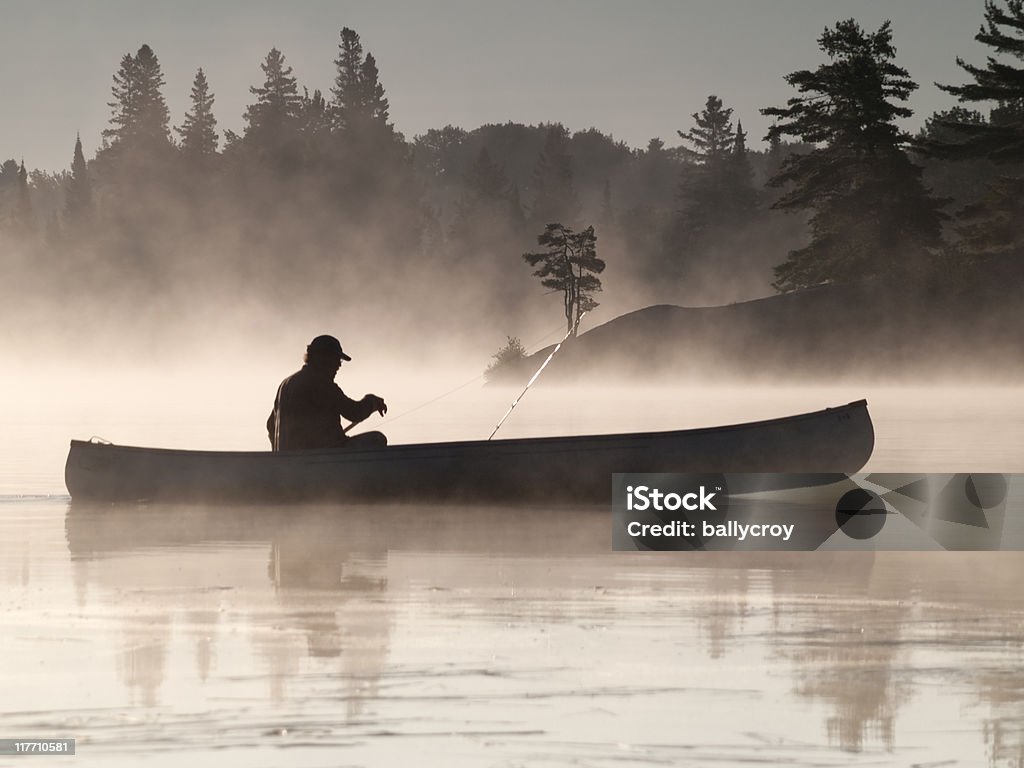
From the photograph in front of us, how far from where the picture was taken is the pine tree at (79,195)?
13125 cm

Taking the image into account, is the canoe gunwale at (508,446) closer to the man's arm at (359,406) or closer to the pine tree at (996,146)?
the man's arm at (359,406)

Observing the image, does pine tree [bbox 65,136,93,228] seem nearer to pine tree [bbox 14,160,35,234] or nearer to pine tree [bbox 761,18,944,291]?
pine tree [bbox 14,160,35,234]

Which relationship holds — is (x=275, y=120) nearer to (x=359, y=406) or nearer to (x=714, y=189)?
(x=714, y=189)

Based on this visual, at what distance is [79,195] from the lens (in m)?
134

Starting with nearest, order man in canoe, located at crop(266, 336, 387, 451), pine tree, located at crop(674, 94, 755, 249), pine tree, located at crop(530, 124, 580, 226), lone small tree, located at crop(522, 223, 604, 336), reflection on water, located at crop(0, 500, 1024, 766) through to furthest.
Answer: reflection on water, located at crop(0, 500, 1024, 766)
man in canoe, located at crop(266, 336, 387, 451)
lone small tree, located at crop(522, 223, 604, 336)
pine tree, located at crop(674, 94, 755, 249)
pine tree, located at crop(530, 124, 580, 226)

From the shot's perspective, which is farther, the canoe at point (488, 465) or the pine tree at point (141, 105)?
the pine tree at point (141, 105)

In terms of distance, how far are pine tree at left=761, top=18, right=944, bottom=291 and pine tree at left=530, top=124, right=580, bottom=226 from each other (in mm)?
71285

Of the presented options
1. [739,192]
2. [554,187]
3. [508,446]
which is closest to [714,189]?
[739,192]

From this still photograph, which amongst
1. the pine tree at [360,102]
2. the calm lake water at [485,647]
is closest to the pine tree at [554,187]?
the pine tree at [360,102]

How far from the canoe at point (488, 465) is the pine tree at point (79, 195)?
122 meters

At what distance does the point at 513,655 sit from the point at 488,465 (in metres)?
6.95

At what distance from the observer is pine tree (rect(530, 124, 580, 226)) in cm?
12825

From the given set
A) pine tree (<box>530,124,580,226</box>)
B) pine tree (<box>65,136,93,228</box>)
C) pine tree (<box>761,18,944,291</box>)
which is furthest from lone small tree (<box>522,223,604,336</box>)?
pine tree (<box>65,136,93,228</box>)

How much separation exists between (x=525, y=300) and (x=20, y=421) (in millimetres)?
97730
